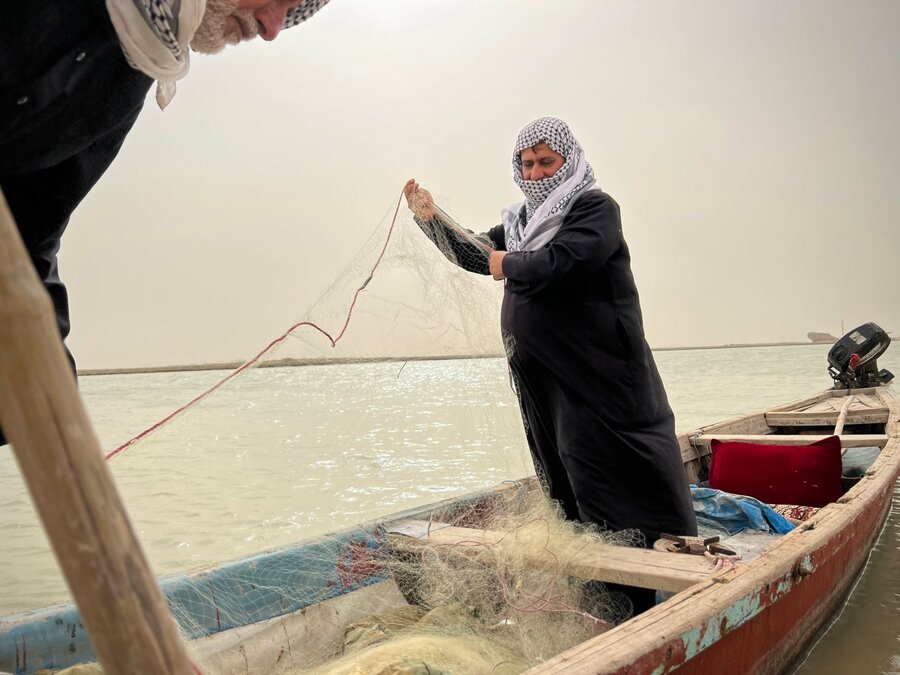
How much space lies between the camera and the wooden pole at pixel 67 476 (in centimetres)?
56

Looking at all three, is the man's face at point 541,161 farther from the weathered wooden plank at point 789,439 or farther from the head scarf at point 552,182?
the weathered wooden plank at point 789,439

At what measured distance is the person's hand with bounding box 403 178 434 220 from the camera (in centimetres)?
280

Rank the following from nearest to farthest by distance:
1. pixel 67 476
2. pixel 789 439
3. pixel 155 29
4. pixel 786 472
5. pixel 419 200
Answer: pixel 67 476
pixel 155 29
pixel 419 200
pixel 786 472
pixel 789 439

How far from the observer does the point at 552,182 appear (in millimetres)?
2516

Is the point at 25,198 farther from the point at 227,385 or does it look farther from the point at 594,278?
the point at 594,278

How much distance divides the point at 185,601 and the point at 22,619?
468 millimetres

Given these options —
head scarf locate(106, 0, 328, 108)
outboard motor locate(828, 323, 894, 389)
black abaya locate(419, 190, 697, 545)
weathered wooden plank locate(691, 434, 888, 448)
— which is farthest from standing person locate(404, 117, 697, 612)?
outboard motor locate(828, 323, 894, 389)

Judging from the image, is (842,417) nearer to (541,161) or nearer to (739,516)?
(739,516)

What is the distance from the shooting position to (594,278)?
7.74 feet

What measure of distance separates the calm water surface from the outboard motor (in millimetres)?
2205

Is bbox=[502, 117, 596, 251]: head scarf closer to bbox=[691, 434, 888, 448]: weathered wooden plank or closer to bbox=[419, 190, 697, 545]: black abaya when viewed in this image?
bbox=[419, 190, 697, 545]: black abaya

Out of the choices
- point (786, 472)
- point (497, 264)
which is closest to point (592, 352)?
point (497, 264)

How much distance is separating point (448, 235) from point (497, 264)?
1.48 feet

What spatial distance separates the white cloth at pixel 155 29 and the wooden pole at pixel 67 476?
2.34 feet
